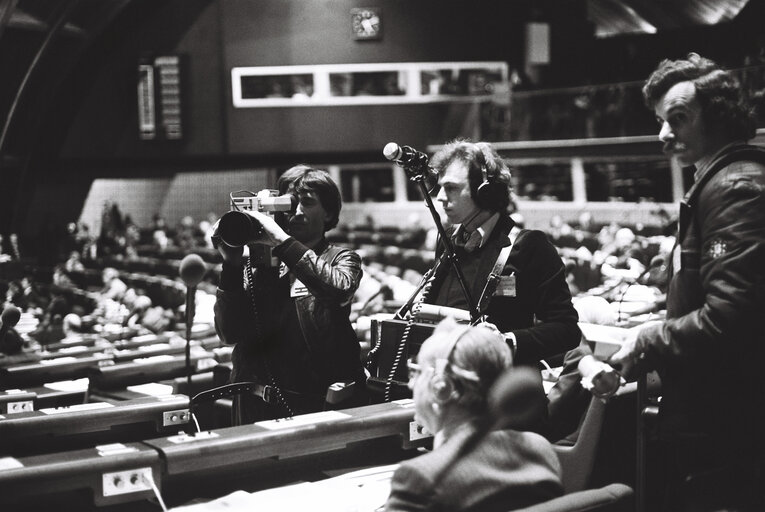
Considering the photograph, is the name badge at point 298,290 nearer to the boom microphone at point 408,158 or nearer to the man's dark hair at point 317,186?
the man's dark hair at point 317,186

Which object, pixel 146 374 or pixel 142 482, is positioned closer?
pixel 142 482

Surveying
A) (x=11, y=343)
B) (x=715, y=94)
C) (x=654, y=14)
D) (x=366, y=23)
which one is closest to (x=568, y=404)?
(x=715, y=94)

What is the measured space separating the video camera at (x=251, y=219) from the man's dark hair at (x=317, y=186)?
5 centimetres

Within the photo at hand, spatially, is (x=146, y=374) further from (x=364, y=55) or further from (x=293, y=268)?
(x=364, y=55)

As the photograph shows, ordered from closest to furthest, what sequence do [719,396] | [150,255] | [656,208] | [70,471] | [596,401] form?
[70,471] < [719,396] < [596,401] < [656,208] < [150,255]

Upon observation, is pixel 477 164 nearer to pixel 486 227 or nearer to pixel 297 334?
pixel 486 227

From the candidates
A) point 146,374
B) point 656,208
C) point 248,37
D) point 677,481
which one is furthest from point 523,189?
point 677,481

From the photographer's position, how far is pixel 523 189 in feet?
57.9

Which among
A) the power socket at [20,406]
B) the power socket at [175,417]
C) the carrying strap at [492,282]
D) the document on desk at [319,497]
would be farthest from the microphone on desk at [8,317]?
the carrying strap at [492,282]

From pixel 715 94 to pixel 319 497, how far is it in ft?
3.92

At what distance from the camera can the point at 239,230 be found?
94.8 inches

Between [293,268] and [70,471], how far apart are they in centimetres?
87

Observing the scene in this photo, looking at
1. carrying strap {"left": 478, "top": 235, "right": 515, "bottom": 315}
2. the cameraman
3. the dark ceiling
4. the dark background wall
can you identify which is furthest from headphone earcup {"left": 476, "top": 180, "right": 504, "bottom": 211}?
the dark ceiling

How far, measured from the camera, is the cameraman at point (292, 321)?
246cm
